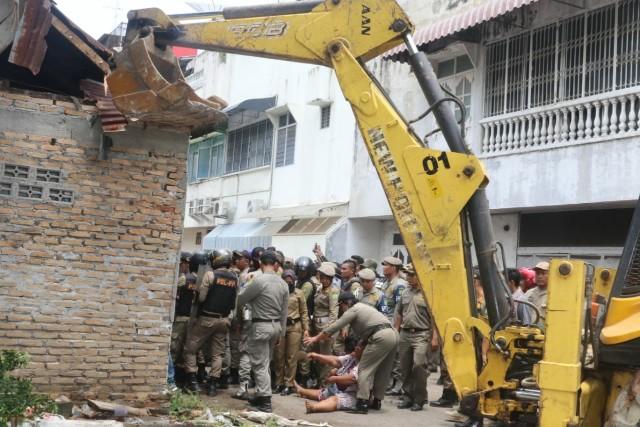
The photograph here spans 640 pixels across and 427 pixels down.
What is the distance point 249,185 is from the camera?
23.7 meters

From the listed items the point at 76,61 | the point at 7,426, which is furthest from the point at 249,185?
the point at 7,426

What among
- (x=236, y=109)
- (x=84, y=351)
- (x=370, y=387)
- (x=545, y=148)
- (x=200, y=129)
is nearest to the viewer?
(x=84, y=351)

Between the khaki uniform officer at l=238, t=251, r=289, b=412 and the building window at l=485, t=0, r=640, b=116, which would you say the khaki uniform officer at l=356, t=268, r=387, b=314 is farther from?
the building window at l=485, t=0, r=640, b=116

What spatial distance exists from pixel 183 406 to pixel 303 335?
2.53 m

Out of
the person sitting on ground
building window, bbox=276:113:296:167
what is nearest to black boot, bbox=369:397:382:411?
the person sitting on ground

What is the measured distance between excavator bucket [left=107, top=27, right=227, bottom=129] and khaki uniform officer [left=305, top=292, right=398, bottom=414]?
10.5 feet

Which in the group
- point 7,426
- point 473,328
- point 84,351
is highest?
point 473,328

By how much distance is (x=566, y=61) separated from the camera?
39.8ft

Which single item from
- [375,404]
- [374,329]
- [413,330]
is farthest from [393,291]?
[375,404]

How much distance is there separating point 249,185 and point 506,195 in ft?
39.4

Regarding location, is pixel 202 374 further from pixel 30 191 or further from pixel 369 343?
pixel 30 191

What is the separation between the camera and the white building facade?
1124 centimetres

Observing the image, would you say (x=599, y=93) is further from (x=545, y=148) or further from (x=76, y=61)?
(x=76, y=61)

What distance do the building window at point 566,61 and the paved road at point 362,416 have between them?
236 inches
